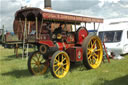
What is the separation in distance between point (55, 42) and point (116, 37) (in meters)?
5.43

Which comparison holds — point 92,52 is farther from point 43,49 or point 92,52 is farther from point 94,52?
point 43,49

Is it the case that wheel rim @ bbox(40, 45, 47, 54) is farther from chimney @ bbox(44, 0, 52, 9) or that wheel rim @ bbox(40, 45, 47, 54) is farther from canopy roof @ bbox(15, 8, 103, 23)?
chimney @ bbox(44, 0, 52, 9)

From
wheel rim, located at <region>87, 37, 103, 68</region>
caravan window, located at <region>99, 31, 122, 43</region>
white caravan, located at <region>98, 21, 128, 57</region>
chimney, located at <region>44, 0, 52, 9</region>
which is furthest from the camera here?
chimney, located at <region>44, 0, 52, 9</region>

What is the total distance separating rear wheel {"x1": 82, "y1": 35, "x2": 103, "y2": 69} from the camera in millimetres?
6539

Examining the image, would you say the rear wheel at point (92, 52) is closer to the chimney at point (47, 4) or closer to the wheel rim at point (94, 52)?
the wheel rim at point (94, 52)

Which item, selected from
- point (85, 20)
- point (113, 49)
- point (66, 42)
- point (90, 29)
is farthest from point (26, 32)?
point (90, 29)

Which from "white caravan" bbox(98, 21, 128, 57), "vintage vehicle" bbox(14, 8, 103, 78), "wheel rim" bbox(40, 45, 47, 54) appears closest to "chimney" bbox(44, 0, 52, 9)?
"white caravan" bbox(98, 21, 128, 57)

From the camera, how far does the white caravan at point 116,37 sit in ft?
32.2

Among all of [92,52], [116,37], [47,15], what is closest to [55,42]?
[47,15]

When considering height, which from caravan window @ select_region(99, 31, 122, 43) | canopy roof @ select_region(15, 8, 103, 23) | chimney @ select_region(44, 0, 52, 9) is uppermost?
chimney @ select_region(44, 0, 52, 9)

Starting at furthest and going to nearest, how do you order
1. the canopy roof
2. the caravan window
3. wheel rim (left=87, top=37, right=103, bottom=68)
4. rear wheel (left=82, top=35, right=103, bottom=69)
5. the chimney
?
the chimney → the caravan window → wheel rim (left=87, top=37, right=103, bottom=68) → rear wheel (left=82, top=35, right=103, bottom=69) → the canopy roof

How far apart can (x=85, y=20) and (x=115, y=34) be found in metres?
3.98

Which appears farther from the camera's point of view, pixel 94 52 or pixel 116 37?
pixel 116 37

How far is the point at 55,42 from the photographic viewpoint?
6.15 m
